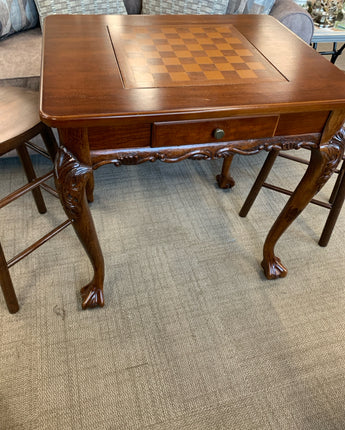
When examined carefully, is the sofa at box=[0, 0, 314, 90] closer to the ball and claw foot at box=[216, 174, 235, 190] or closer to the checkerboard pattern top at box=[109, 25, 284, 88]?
the checkerboard pattern top at box=[109, 25, 284, 88]

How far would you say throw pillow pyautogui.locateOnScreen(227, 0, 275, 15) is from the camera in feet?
6.35

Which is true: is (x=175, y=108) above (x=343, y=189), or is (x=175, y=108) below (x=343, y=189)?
above

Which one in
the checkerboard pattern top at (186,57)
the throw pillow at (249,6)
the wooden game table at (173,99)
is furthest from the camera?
the throw pillow at (249,6)

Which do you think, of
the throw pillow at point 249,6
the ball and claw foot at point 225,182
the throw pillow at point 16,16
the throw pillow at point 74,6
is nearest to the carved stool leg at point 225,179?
the ball and claw foot at point 225,182

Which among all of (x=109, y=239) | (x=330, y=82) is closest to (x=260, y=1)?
(x=330, y=82)

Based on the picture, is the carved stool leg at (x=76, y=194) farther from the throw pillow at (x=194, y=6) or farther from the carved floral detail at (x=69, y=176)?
the throw pillow at (x=194, y=6)

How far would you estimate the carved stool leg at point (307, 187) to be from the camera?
1.10 metres

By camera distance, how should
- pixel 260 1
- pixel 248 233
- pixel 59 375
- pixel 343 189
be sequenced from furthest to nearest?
pixel 260 1 < pixel 248 233 < pixel 343 189 < pixel 59 375

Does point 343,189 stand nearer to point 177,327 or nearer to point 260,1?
point 177,327

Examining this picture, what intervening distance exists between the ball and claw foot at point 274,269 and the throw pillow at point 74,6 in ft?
5.15

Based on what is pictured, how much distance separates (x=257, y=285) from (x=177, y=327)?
40cm

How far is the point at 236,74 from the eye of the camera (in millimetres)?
1041

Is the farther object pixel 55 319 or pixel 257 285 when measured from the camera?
pixel 257 285

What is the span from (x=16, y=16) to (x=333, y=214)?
73.9 inches
